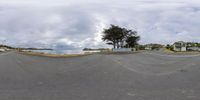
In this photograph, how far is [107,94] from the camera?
6.36m

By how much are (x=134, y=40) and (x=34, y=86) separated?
81.4 m

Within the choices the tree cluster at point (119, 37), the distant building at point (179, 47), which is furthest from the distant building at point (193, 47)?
the tree cluster at point (119, 37)

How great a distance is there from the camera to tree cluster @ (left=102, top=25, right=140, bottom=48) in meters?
82.6

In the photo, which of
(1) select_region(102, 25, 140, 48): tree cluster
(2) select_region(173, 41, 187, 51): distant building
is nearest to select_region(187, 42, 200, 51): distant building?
(2) select_region(173, 41, 187, 51): distant building

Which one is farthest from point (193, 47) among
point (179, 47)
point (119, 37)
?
point (119, 37)

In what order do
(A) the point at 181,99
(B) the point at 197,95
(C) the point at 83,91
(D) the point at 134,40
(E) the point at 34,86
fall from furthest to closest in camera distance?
1. (D) the point at 134,40
2. (E) the point at 34,86
3. (C) the point at 83,91
4. (B) the point at 197,95
5. (A) the point at 181,99

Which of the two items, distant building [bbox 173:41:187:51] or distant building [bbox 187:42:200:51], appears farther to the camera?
distant building [bbox 187:42:200:51]

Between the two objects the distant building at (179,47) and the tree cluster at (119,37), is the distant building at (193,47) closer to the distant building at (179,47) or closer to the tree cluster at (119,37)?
the distant building at (179,47)

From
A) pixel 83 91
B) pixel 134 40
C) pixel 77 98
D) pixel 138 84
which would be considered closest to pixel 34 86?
pixel 83 91

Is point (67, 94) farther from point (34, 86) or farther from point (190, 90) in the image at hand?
point (190, 90)

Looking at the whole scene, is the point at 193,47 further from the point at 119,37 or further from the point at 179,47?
the point at 119,37

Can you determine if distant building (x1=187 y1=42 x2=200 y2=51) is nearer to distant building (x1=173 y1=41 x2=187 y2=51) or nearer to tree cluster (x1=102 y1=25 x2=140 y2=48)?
distant building (x1=173 y1=41 x2=187 y2=51)

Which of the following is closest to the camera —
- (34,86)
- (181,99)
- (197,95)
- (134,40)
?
(181,99)

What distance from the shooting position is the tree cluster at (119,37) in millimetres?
82562
